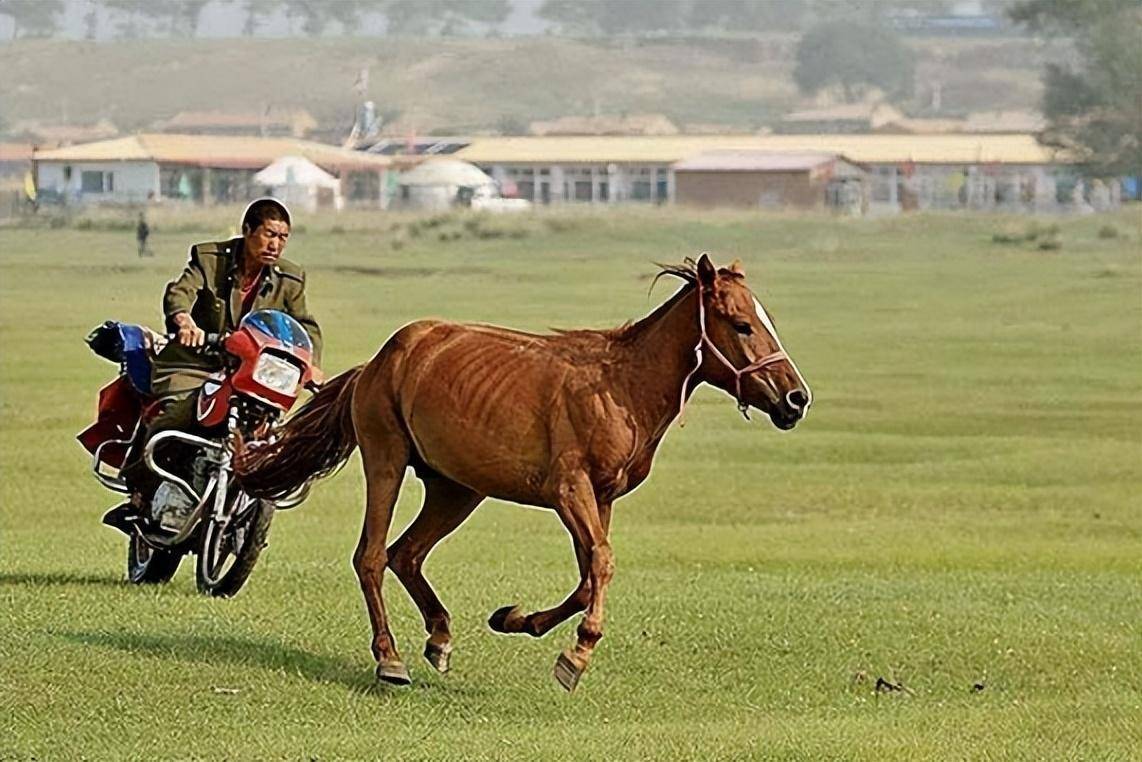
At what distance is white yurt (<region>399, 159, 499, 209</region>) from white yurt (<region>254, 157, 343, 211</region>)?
206 cm

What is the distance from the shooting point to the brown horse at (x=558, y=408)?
8414mm

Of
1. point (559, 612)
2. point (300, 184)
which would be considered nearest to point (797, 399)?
point (559, 612)

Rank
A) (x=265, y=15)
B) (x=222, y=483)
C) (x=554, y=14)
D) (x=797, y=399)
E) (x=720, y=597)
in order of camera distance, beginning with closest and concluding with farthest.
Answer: (x=797, y=399), (x=222, y=483), (x=720, y=597), (x=265, y=15), (x=554, y=14)

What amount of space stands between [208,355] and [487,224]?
50.7 m

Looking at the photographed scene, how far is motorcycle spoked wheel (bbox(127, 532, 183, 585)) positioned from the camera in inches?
450

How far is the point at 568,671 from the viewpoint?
322 inches

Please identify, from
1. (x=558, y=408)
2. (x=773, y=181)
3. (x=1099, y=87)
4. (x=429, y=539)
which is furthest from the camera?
(x=773, y=181)

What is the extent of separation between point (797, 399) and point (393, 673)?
1.60 m

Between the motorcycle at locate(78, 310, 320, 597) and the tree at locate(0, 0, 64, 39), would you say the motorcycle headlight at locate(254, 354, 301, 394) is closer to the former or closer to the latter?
the motorcycle at locate(78, 310, 320, 597)

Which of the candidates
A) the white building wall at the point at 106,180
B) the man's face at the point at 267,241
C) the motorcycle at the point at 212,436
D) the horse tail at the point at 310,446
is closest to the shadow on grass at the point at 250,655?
the horse tail at the point at 310,446

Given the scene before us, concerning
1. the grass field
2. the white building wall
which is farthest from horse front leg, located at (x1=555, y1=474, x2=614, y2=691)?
the white building wall

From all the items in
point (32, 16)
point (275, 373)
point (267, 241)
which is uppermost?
point (32, 16)

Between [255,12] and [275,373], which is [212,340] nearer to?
[275,373]

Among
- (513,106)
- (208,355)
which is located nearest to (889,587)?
(208,355)
